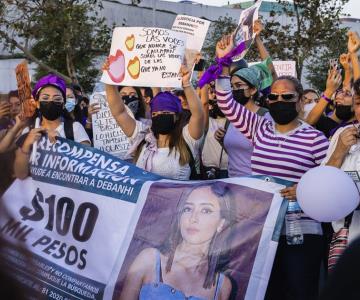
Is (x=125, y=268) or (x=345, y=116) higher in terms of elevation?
(x=345, y=116)

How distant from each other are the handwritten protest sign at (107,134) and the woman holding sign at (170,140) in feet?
4.71

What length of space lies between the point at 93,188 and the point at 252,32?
208 centimetres

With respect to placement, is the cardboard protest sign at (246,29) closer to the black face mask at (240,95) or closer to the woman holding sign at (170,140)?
the black face mask at (240,95)

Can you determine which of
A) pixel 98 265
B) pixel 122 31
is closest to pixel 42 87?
pixel 122 31

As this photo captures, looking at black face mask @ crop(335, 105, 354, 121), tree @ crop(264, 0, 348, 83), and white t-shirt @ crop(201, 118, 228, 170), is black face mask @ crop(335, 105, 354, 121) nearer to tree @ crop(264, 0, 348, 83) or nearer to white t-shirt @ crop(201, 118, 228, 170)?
white t-shirt @ crop(201, 118, 228, 170)

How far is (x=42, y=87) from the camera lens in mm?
5168

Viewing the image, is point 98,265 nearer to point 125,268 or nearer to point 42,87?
point 125,268

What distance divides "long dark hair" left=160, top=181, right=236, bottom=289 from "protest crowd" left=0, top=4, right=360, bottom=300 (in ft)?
0.16

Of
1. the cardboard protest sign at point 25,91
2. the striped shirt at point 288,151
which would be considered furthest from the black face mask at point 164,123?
the cardboard protest sign at point 25,91

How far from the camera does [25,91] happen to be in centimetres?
532

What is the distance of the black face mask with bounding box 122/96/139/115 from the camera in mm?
6559

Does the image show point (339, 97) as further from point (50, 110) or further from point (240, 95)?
point (50, 110)

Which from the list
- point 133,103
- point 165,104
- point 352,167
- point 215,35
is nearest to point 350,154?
point 352,167

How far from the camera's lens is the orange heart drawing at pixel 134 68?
5.52 metres
